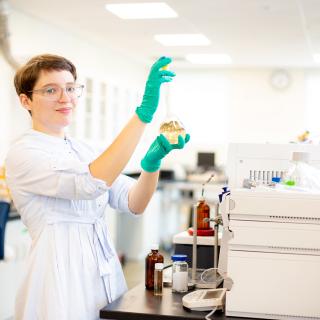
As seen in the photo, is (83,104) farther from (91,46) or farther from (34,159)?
(34,159)

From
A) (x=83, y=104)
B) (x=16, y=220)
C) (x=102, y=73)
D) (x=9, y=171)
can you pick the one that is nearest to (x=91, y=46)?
(x=102, y=73)

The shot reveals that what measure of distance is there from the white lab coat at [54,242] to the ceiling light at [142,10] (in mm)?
3298

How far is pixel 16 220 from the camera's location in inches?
165

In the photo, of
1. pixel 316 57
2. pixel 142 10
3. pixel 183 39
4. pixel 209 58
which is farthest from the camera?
pixel 209 58

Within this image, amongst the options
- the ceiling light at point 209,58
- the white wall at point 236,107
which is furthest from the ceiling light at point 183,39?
the white wall at point 236,107

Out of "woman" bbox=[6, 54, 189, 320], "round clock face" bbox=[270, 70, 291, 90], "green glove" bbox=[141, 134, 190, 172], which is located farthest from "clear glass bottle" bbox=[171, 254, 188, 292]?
"round clock face" bbox=[270, 70, 291, 90]

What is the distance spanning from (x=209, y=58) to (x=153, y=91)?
6.55 metres

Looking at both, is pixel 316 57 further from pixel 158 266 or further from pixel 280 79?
pixel 158 266

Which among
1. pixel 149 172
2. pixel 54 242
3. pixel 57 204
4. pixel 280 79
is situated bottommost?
pixel 54 242

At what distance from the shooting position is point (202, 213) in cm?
235

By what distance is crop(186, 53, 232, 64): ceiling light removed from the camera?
7.86 m

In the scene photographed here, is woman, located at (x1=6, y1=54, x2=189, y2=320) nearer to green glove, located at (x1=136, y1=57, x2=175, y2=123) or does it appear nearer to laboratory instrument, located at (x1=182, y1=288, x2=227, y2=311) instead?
green glove, located at (x1=136, y1=57, x2=175, y2=123)

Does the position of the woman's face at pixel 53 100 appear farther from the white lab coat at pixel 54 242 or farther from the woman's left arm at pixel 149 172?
the woman's left arm at pixel 149 172

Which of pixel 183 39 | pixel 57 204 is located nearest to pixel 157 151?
pixel 57 204
